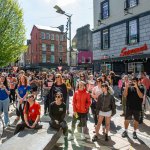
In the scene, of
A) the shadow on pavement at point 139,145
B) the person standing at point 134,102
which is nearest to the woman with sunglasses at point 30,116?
the shadow on pavement at point 139,145

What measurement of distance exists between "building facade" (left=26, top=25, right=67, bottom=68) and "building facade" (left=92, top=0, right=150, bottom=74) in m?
35.0

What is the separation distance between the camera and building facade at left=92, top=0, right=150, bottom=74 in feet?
62.0

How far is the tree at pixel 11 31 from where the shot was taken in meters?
28.9

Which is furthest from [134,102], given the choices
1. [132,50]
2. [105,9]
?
[105,9]

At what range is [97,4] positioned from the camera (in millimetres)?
24906

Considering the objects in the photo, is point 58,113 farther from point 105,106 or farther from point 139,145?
point 139,145

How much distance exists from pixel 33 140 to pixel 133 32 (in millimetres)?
16272

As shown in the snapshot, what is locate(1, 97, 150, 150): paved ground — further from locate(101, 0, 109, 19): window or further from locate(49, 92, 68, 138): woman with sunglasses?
locate(101, 0, 109, 19): window

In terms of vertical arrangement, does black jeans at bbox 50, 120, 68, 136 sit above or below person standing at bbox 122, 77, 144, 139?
below

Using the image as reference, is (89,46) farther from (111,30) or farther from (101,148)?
(101,148)

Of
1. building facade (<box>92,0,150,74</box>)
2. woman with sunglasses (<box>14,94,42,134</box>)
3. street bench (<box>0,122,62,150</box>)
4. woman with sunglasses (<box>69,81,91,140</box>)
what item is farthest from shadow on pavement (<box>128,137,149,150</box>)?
building facade (<box>92,0,150,74</box>)

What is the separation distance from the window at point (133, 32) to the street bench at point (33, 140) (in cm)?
1480

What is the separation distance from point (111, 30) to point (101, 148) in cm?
1739

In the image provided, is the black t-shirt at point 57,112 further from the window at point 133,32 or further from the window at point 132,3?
the window at point 132,3
